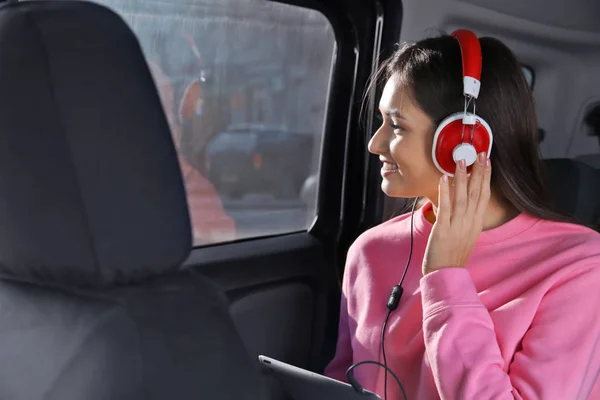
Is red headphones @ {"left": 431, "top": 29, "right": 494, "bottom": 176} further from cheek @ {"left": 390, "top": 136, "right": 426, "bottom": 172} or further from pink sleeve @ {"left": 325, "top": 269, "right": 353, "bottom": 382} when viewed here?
pink sleeve @ {"left": 325, "top": 269, "right": 353, "bottom": 382}

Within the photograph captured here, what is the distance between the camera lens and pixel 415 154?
1.31m

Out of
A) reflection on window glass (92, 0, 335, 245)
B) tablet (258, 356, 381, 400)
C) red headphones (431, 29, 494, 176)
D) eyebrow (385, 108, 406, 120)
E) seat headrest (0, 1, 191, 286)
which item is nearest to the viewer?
seat headrest (0, 1, 191, 286)

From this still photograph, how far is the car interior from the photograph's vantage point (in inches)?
39.3

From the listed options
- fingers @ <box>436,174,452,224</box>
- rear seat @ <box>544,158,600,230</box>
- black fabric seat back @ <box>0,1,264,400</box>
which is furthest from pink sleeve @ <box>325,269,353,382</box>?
rear seat @ <box>544,158,600,230</box>

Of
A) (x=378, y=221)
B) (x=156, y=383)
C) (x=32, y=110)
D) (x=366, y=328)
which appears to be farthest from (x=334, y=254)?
(x=32, y=110)

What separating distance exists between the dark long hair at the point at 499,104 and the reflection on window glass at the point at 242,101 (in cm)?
52

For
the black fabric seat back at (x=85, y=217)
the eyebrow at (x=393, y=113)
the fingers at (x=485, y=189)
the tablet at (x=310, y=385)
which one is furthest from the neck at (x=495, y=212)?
the black fabric seat back at (x=85, y=217)

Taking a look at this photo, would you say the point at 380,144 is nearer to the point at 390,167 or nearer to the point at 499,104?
the point at 390,167

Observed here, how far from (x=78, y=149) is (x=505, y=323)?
0.68 metres

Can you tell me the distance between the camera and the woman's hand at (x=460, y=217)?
1.25 meters

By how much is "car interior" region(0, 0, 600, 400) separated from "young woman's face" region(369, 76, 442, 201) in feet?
1.16

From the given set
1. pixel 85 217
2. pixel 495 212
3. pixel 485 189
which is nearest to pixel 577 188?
pixel 495 212

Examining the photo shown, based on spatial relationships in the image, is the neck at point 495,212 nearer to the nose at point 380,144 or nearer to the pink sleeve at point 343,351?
the nose at point 380,144

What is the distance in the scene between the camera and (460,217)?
1252 millimetres
